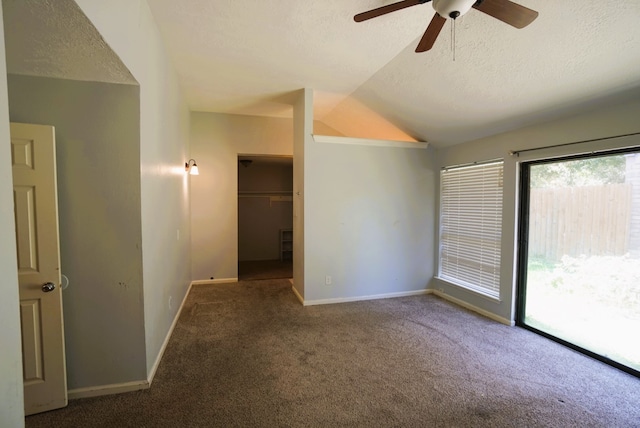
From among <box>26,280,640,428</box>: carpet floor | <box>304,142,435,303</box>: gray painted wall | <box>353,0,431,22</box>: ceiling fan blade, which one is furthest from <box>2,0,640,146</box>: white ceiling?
<box>26,280,640,428</box>: carpet floor

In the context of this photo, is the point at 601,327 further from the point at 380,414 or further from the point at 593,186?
the point at 380,414

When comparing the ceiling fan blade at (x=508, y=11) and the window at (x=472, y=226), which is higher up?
the ceiling fan blade at (x=508, y=11)

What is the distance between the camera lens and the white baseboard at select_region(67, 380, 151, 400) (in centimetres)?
201

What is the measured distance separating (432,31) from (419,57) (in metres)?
0.96

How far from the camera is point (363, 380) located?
228cm

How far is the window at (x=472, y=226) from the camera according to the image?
3.55m

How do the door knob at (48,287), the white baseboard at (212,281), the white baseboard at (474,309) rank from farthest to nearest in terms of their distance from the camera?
the white baseboard at (212,281), the white baseboard at (474,309), the door knob at (48,287)

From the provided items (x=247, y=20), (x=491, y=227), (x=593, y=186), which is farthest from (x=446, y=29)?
(x=491, y=227)

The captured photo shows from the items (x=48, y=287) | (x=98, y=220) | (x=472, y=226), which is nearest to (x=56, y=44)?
(x=98, y=220)

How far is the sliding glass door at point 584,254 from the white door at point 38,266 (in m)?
4.32

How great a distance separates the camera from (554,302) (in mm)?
3021

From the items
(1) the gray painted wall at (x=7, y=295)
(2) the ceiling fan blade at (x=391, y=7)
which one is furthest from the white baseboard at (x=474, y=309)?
(1) the gray painted wall at (x=7, y=295)

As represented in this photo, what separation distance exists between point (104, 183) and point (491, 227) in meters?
4.06

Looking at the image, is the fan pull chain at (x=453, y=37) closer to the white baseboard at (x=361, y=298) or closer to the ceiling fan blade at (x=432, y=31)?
the ceiling fan blade at (x=432, y=31)
